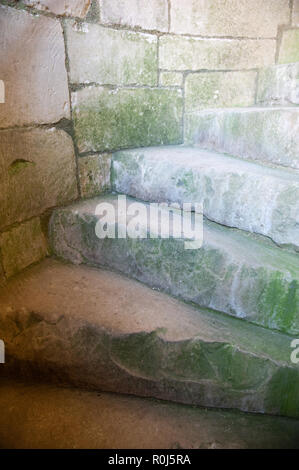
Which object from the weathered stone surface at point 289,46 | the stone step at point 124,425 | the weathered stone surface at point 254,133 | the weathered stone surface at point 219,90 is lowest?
the stone step at point 124,425

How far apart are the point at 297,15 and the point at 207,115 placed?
4.36ft

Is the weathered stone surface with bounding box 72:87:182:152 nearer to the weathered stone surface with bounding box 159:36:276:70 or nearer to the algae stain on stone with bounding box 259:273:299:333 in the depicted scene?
the weathered stone surface with bounding box 159:36:276:70

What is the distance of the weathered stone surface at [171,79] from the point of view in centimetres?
233

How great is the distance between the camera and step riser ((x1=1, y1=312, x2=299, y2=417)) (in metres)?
1.27

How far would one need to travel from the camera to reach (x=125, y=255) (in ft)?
5.61

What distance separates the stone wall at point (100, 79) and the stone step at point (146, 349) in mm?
419

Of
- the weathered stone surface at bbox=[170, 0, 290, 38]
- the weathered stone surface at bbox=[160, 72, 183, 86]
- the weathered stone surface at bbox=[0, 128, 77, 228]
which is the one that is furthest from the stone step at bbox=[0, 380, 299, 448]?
the weathered stone surface at bbox=[170, 0, 290, 38]

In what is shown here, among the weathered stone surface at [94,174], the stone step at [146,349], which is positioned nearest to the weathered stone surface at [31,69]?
the weathered stone surface at [94,174]

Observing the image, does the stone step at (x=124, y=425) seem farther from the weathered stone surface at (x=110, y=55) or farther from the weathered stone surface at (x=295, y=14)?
the weathered stone surface at (x=295, y=14)

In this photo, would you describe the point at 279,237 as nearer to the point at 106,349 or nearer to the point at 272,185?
the point at 272,185

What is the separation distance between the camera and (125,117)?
86.7 inches

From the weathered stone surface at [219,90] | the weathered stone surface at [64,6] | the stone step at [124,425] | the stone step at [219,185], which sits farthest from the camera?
the weathered stone surface at [219,90]

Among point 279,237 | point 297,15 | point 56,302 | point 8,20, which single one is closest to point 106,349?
point 56,302

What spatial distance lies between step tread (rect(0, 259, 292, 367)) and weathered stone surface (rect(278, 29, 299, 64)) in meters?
2.34
